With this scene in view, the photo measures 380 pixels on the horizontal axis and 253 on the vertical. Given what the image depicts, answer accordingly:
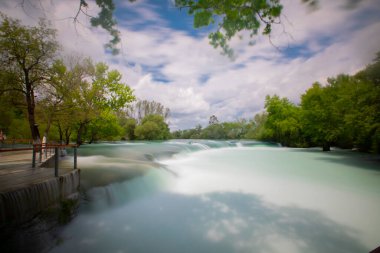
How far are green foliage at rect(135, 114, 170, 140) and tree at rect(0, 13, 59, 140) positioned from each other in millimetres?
40546

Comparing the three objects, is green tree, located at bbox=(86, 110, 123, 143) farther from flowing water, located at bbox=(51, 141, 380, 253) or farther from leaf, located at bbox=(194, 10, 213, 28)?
leaf, located at bbox=(194, 10, 213, 28)

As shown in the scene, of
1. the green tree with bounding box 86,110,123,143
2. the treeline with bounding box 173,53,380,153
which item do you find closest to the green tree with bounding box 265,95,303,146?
the treeline with bounding box 173,53,380,153

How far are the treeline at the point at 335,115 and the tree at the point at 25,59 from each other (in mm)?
22666

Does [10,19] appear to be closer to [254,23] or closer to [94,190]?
[94,190]

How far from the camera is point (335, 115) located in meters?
22.2

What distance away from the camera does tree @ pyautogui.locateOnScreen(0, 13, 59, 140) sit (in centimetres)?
1252

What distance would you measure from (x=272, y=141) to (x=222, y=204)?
4538 centimetres

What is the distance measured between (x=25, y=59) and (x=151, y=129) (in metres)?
42.3

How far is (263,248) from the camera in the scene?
15.6ft

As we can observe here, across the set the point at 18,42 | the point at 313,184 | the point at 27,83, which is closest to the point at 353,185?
the point at 313,184

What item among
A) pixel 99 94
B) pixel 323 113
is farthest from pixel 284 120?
pixel 99 94

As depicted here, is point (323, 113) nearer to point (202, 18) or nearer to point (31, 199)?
point (202, 18)

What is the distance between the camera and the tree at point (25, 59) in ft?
41.1

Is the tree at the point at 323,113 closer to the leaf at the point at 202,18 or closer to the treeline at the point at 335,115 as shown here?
the treeline at the point at 335,115
